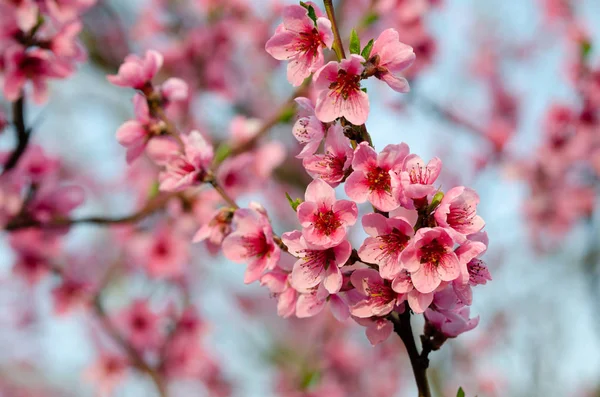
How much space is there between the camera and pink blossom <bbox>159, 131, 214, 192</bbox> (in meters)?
1.38

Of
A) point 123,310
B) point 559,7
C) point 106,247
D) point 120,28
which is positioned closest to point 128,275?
point 123,310

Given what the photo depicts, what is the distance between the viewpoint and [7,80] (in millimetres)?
1831

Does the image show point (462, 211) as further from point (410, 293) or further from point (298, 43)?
point (298, 43)

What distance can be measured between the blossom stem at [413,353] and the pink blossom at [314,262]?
5.8 inches

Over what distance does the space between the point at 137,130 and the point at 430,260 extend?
993 mm

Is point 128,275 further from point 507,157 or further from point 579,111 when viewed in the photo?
point 579,111

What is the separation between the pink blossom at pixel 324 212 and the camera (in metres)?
1.01

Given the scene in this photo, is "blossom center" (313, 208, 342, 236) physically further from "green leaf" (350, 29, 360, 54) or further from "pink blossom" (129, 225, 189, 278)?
"pink blossom" (129, 225, 189, 278)

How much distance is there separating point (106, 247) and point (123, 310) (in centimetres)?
265

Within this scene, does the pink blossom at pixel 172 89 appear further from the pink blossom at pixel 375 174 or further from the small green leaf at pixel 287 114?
the pink blossom at pixel 375 174

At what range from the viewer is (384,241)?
990mm

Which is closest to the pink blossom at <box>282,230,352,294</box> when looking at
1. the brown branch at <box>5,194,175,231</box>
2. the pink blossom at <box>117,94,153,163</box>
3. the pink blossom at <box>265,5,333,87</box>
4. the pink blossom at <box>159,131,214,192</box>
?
the pink blossom at <box>265,5,333,87</box>

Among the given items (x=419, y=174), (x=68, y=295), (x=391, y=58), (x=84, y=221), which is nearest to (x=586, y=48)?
(x=391, y=58)

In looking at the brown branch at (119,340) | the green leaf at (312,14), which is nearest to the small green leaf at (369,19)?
the green leaf at (312,14)
